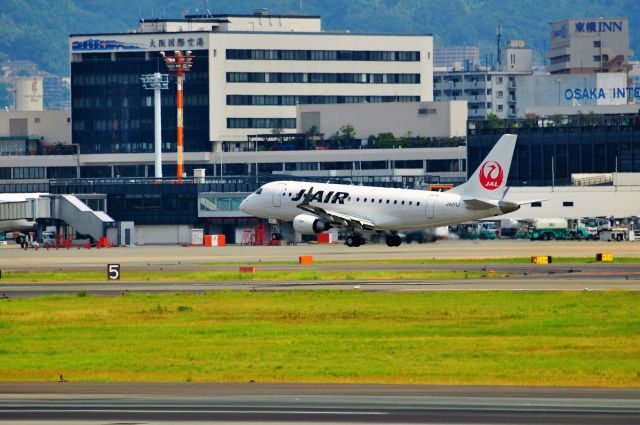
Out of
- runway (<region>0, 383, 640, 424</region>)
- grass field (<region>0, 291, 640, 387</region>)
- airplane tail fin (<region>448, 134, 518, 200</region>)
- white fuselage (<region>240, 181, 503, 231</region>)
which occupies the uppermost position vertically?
airplane tail fin (<region>448, 134, 518, 200</region>)

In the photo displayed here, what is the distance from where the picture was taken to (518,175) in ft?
608

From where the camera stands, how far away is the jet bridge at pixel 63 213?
152 metres

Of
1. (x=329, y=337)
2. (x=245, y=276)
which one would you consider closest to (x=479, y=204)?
(x=245, y=276)

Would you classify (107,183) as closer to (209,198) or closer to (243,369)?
(209,198)

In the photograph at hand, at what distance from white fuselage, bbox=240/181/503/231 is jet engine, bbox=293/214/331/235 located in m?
1.81

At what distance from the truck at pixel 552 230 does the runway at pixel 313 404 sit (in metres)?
105

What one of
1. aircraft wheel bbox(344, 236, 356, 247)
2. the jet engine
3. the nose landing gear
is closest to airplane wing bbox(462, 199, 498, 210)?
the jet engine

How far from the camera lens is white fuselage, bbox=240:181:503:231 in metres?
108

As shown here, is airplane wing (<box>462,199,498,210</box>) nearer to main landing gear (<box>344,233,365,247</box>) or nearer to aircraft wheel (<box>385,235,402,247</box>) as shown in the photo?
aircraft wheel (<box>385,235,402,247</box>)

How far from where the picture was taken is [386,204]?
11125 cm

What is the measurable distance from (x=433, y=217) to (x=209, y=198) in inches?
2189

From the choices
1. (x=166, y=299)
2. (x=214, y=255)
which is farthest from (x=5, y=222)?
(x=166, y=299)

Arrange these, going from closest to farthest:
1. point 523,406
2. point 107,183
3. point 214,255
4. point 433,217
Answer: point 523,406 < point 433,217 < point 214,255 < point 107,183

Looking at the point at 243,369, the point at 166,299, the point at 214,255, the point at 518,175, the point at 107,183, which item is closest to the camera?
the point at 243,369
